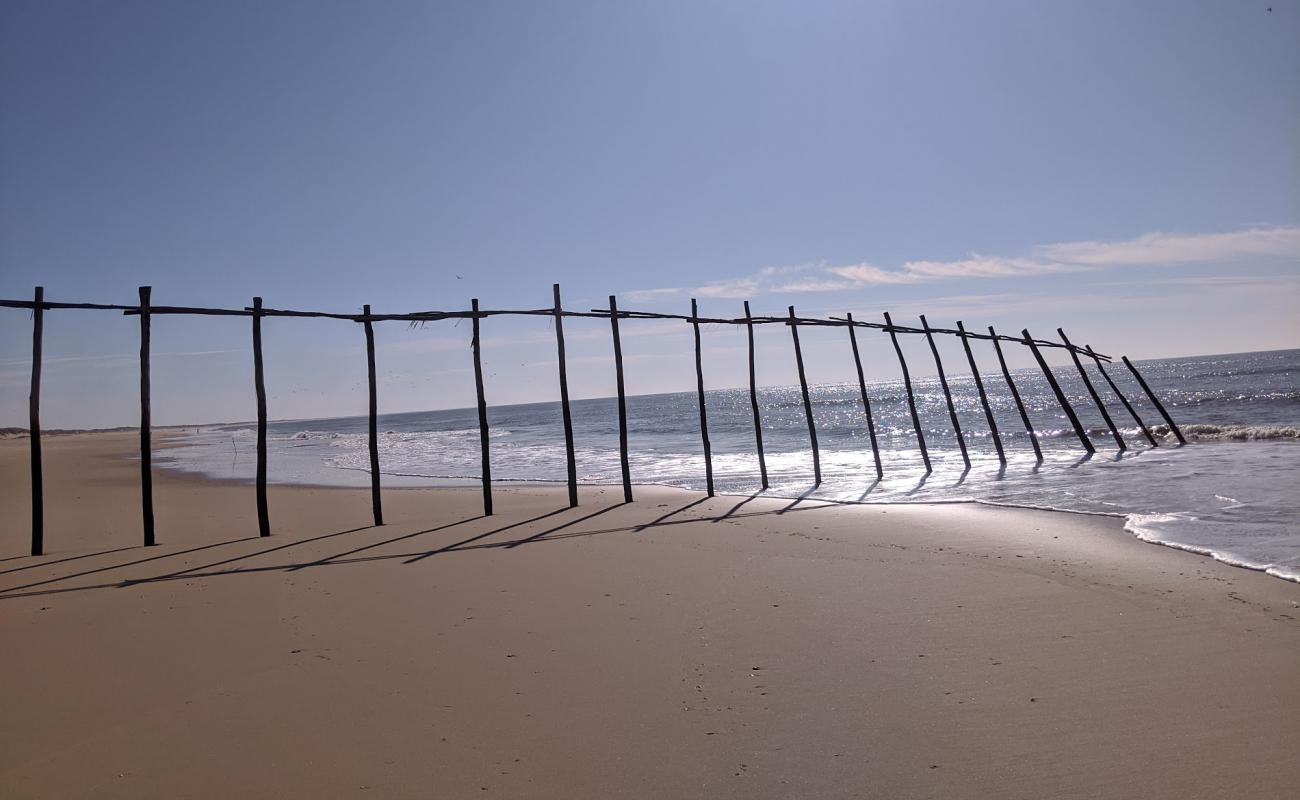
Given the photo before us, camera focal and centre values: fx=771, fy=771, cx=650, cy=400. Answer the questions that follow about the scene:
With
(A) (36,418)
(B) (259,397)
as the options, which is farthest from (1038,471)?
(A) (36,418)

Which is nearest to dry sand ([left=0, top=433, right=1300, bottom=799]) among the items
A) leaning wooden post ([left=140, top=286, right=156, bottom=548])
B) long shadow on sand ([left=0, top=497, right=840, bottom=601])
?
long shadow on sand ([left=0, top=497, right=840, bottom=601])

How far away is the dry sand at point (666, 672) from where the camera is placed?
3.02m

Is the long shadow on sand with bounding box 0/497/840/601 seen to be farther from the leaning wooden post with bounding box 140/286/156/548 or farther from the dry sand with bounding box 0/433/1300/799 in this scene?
the leaning wooden post with bounding box 140/286/156/548

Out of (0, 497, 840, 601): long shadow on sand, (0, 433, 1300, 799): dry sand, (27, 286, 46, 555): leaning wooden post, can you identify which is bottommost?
(0, 433, 1300, 799): dry sand

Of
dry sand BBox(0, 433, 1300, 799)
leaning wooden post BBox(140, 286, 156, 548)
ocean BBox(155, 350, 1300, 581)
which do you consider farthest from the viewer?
leaning wooden post BBox(140, 286, 156, 548)

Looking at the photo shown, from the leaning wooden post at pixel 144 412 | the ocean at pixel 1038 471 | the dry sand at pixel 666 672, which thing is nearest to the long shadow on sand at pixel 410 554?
the dry sand at pixel 666 672

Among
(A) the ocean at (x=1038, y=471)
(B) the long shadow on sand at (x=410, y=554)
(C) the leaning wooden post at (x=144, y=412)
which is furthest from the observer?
(C) the leaning wooden post at (x=144, y=412)

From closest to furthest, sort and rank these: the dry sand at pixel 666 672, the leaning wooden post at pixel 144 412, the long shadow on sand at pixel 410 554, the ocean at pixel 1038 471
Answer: the dry sand at pixel 666 672 < the long shadow on sand at pixel 410 554 < the ocean at pixel 1038 471 < the leaning wooden post at pixel 144 412

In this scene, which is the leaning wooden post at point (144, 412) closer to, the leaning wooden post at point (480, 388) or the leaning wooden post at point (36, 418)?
the leaning wooden post at point (36, 418)

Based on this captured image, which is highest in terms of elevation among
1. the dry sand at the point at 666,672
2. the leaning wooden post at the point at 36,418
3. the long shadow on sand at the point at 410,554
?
the leaning wooden post at the point at 36,418

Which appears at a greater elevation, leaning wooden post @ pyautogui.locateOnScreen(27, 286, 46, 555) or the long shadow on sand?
leaning wooden post @ pyautogui.locateOnScreen(27, 286, 46, 555)

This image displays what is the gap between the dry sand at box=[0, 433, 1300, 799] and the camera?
302 centimetres

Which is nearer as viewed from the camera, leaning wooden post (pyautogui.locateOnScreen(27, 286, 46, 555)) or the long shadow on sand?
the long shadow on sand

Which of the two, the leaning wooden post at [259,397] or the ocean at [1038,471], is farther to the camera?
the leaning wooden post at [259,397]
